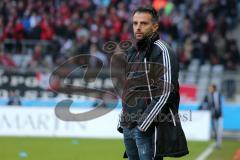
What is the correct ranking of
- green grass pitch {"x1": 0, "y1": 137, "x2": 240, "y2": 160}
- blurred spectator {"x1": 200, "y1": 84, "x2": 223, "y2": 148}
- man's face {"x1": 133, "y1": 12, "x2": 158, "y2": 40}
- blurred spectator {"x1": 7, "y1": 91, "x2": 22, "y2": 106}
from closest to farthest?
man's face {"x1": 133, "y1": 12, "x2": 158, "y2": 40}, green grass pitch {"x1": 0, "y1": 137, "x2": 240, "y2": 160}, blurred spectator {"x1": 200, "y1": 84, "x2": 223, "y2": 148}, blurred spectator {"x1": 7, "y1": 91, "x2": 22, "y2": 106}

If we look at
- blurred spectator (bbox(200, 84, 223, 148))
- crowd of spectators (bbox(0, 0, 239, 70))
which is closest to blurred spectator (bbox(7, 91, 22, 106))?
crowd of spectators (bbox(0, 0, 239, 70))

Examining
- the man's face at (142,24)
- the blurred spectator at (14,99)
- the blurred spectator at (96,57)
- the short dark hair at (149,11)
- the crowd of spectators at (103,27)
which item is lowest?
the blurred spectator at (14,99)

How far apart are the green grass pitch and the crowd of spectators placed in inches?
213

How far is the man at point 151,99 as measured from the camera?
5.96m

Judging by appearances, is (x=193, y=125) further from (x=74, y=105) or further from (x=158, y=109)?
(x=158, y=109)

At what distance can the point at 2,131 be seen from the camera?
18.5 meters

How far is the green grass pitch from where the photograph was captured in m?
14.1

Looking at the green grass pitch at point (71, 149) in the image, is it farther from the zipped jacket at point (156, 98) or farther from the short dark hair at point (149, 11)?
the short dark hair at point (149, 11)

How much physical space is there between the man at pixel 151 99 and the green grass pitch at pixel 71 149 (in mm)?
7593

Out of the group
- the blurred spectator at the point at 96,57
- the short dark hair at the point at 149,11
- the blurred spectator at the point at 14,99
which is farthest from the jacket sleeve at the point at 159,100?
the blurred spectator at the point at 96,57

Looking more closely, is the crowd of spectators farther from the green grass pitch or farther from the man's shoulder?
the man's shoulder

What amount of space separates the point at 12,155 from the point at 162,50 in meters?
8.72

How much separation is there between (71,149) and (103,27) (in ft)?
31.2

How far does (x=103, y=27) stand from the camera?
24328 millimetres
